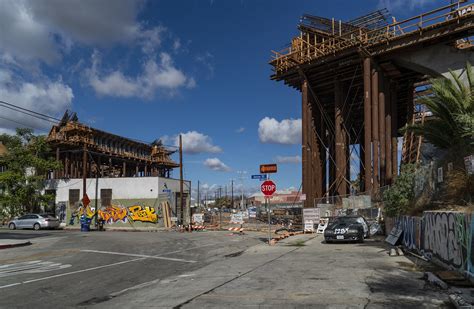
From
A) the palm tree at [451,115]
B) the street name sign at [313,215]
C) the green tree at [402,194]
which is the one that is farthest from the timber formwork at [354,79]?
the palm tree at [451,115]

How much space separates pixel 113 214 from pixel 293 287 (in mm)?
39026

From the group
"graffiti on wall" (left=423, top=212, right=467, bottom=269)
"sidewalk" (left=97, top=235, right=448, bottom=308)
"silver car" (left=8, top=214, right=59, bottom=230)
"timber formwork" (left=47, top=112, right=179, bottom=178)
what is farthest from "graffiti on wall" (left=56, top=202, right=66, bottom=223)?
"graffiti on wall" (left=423, top=212, right=467, bottom=269)

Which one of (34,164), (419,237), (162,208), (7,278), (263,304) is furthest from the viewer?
(34,164)

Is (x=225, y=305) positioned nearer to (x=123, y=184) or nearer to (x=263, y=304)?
(x=263, y=304)

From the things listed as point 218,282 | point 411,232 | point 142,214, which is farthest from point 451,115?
point 142,214

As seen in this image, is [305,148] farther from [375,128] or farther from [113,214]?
[113,214]

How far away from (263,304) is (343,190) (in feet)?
108

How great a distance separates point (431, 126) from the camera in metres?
16.6

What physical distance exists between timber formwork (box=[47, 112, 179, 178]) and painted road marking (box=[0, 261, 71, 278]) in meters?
29.8

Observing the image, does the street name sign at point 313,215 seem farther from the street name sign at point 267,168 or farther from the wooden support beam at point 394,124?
the wooden support beam at point 394,124

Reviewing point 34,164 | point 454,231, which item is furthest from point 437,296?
point 34,164

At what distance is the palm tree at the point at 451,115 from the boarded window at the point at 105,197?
35.6 metres

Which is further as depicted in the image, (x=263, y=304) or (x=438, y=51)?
(x=438, y=51)

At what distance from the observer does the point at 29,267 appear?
13656mm
